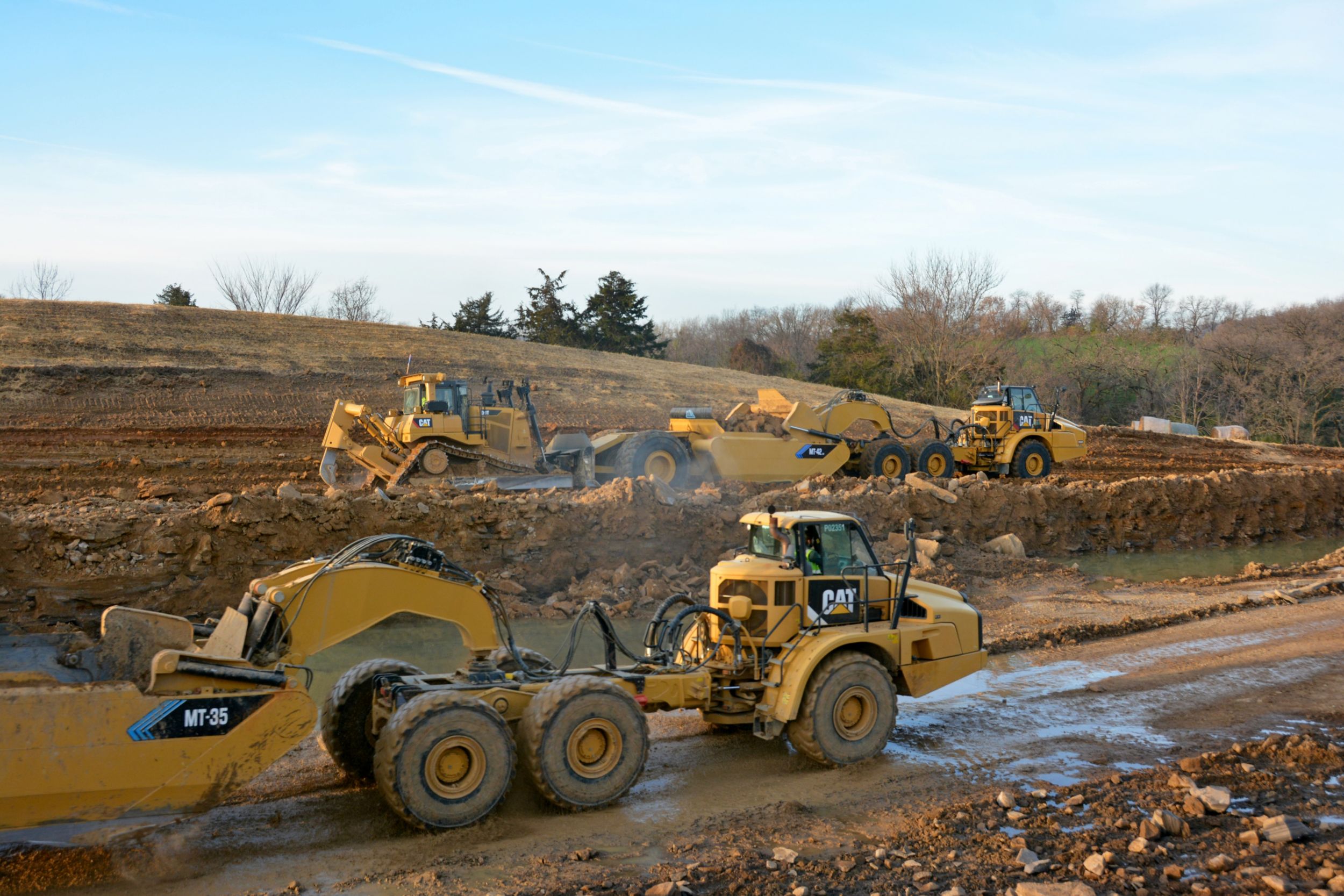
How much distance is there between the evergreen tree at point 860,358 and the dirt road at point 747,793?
39.4 metres

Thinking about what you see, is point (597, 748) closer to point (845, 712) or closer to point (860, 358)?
point (845, 712)

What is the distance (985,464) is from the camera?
2312 cm

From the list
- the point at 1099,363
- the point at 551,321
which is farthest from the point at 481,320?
the point at 1099,363

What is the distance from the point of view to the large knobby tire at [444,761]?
625 centimetres

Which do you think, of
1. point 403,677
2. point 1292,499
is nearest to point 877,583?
point 403,677

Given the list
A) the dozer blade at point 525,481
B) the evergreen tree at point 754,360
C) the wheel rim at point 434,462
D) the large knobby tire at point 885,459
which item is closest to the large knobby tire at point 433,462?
the wheel rim at point 434,462

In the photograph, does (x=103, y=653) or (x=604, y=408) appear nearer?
(x=103, y=653)

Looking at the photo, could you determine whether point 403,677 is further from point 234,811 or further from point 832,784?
point 832,784

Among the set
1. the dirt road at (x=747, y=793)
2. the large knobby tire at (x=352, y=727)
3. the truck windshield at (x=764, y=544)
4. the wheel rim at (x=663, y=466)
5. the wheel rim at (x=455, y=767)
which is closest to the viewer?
the dirt road at (x=747, y=793)

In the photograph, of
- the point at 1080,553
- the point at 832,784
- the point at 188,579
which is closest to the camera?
the point at 832,784

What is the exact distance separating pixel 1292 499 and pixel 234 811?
24.8 meters

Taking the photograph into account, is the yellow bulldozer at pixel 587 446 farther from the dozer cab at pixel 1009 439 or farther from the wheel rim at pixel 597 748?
the wheel rim at pixel 597 748

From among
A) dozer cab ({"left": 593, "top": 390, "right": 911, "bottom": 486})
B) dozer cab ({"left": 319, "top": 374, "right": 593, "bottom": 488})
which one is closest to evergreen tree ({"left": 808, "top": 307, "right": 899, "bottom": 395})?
dozer cab ({"left": 593, "top": 390, "right": 911, "bottom": 486})

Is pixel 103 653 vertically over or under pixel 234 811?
over
